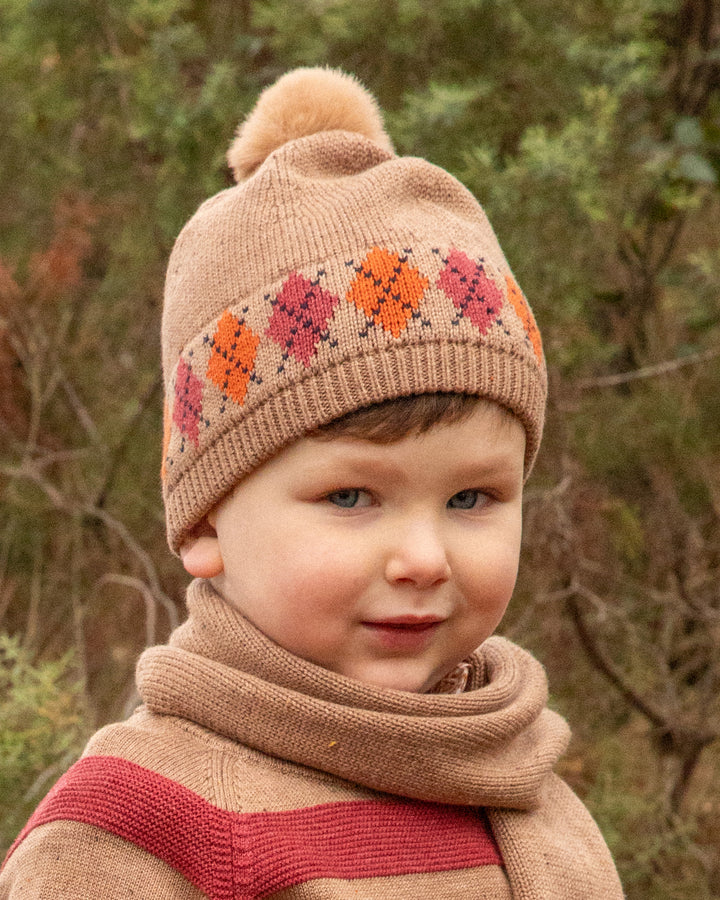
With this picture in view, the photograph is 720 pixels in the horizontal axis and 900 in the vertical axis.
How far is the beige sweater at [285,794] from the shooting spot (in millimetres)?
1376

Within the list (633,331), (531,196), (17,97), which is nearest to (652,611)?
(633,331)

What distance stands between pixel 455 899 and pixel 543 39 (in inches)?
90.6

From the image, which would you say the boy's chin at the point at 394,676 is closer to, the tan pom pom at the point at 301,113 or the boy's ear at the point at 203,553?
the boy's ear at the point at 203,553

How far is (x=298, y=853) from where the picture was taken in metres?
1.39

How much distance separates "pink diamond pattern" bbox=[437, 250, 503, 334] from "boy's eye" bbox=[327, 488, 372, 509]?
285mm

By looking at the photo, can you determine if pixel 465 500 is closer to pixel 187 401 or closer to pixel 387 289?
pixel 387 289

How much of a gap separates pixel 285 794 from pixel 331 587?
27 cm

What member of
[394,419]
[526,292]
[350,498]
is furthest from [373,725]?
[526,292]

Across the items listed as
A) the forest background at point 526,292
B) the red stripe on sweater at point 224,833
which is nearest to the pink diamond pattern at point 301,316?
the red stripe on sweater at point 224,833

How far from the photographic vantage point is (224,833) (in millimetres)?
1380

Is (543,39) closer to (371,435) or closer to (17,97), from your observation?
(17,97)

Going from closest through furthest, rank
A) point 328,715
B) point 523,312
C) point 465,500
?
point 328,715 → point 465,500 → point 523,312

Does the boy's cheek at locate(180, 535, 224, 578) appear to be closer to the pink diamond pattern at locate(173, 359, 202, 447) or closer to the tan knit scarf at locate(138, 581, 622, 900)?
the tan knit scarf at locate(138, 581, 622, 900)

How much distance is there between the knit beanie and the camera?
1.52 m
